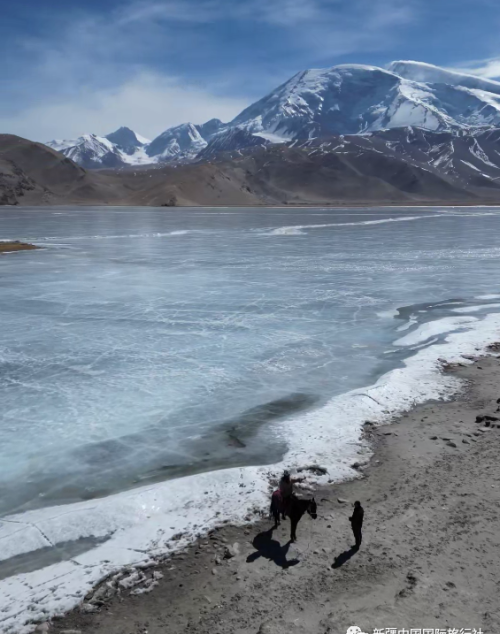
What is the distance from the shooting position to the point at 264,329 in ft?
58.2

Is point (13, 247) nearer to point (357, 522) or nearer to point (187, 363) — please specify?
point (187, 363)

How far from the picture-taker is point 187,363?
14469mm

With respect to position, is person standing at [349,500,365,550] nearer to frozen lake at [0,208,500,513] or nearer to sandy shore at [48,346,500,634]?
sandy shore at [48,346,500,634]

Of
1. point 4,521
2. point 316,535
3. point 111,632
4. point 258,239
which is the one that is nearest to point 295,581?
point 316,535

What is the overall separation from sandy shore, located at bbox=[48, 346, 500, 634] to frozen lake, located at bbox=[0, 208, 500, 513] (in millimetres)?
2251

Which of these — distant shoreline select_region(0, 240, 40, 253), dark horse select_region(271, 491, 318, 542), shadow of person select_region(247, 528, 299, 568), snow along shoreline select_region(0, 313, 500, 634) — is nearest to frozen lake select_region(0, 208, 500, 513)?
snow along shoreline select_region(0, 313, 500, 634)

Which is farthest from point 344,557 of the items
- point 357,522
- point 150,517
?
point 150,517

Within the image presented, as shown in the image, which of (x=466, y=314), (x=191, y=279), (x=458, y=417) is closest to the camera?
(x=458, y=417)

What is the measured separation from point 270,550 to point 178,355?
27.9 feet

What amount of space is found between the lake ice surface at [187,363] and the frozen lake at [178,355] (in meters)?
0.04

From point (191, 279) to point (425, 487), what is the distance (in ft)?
67.3

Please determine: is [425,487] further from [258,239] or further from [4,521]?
[258,239]

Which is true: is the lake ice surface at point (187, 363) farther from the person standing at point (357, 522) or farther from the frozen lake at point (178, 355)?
the person standing at point (357, 522)

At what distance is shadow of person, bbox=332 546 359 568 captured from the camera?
6.81m
